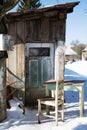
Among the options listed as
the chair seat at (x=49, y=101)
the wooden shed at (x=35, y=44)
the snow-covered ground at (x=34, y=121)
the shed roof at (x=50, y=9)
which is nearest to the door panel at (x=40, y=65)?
the wooden shed at (x=35, y=44)

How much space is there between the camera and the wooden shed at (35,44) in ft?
33.4

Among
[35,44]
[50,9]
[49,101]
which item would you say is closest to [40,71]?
[35,44]

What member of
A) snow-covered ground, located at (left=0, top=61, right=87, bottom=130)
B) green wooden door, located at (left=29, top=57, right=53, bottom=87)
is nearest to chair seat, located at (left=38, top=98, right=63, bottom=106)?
snow-covered ground, located at (left=0, top=61, right=87, bottom=130)

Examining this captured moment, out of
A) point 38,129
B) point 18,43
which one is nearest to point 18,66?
point 18,43

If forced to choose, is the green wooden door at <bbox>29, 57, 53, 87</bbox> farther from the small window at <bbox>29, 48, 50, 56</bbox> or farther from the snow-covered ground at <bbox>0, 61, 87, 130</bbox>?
the snow-covered ground at <bbox>0, 61, 87, 130</bbox>

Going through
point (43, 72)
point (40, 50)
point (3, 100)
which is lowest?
point (3, 100)

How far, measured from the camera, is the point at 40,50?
1057 centimetres

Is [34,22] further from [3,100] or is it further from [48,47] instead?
[3,100]

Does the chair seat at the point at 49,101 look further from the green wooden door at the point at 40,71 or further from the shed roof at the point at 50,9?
the shed roof at the point at 50,9

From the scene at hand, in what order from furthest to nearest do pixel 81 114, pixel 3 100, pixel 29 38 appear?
pixel 29 38 → pixel 81 114 → pixel 3 100

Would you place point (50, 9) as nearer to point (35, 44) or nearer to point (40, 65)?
point (35, 44)

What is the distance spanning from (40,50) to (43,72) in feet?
2.62

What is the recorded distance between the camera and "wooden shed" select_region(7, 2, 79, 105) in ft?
33.4

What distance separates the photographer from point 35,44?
34.3 ft
